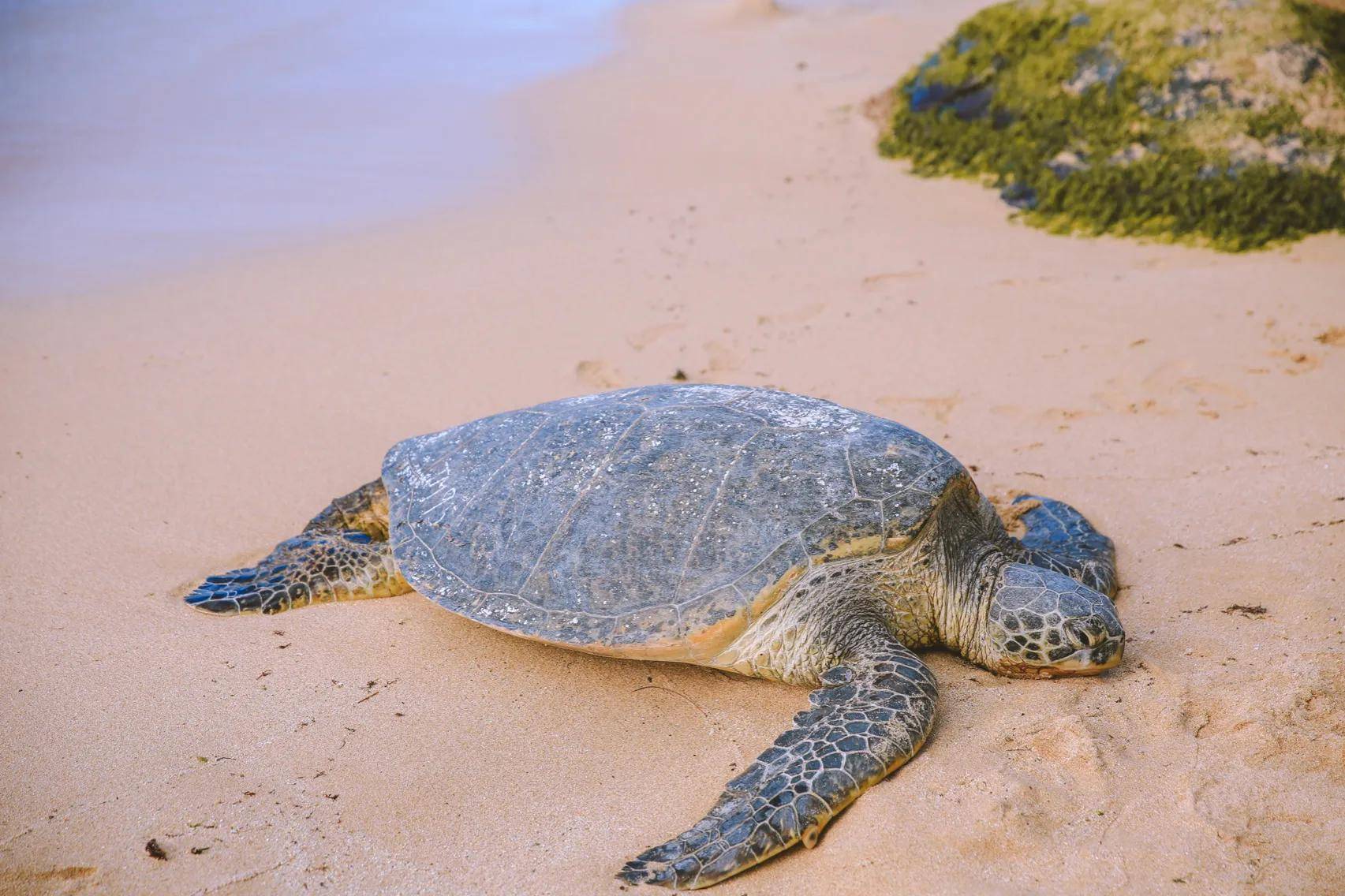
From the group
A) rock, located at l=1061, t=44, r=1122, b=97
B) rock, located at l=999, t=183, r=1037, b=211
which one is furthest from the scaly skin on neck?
rock, located at l=1061, t=44, r=1122, b=97

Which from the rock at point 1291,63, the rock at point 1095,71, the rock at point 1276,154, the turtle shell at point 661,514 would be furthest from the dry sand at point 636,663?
the rock at point 1291,63

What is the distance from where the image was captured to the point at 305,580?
3.34 metres

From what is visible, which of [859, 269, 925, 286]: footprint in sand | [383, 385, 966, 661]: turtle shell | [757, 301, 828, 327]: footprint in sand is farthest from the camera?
[859, 269, 925, 286]: footprint in sand

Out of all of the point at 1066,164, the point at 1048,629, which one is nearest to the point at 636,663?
the point at 1048,629

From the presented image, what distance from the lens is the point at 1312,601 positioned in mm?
2877

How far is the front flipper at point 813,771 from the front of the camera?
218 cm

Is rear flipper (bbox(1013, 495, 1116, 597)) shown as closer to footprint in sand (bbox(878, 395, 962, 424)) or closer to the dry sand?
the dry sand

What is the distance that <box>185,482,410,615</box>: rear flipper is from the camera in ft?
10.8

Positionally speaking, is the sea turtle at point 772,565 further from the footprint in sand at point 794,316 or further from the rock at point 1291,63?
the rock at point 1291,63

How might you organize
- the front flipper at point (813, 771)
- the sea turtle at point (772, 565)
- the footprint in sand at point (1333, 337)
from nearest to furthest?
the front flipper at point (813, 771) → the sea turtle at point (772, 565) → the footprint in sand at point (1333, 337)

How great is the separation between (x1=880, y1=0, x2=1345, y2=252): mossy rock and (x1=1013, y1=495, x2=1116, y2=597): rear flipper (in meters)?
3.07

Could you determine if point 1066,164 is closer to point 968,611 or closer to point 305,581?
point 968,611

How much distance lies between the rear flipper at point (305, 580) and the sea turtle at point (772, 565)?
2cm

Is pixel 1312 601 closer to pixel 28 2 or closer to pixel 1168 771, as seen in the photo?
pixel 1168 771
